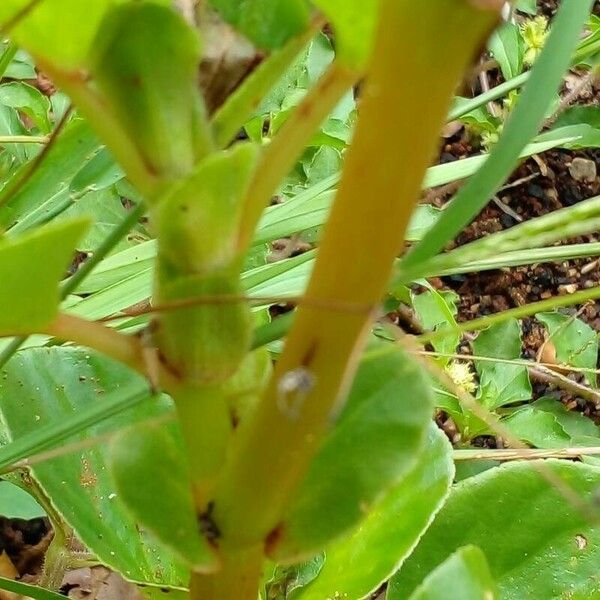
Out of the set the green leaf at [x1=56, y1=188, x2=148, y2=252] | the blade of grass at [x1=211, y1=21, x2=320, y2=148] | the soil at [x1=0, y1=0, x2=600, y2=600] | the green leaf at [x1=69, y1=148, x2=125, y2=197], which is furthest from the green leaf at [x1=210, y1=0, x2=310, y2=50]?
the soil at [x1=0, y1=0, x2=600, y2=600]

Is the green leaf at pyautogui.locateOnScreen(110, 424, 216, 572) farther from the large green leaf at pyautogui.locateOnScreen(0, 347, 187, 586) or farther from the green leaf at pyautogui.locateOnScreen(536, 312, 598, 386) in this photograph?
Answer: the green leaf at pyautogui.locateOnScreen(536, 312, 598, 386)

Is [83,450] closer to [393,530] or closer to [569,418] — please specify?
[393,530]

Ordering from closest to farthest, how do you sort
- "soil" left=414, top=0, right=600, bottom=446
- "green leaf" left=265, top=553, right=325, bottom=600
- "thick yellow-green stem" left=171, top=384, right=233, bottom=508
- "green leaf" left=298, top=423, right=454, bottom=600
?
"thick yellow-green stem" left=171, top=384, right=233, bottom=508
"green leaf" left=298, top=423, right=454, bottom=600
"green leaf" left=265, top=553, right=325, bottom=600
"soil" left=414, top=0, right=600, bottom=446

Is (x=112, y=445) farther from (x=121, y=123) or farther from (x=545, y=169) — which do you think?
(x=545, y=169)

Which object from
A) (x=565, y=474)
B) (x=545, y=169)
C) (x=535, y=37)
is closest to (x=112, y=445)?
(x=565, y=474)

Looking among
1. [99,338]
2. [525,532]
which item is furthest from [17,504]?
[99,338]

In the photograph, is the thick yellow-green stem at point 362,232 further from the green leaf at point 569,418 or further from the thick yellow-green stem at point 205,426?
the green leaf at point 569,418
